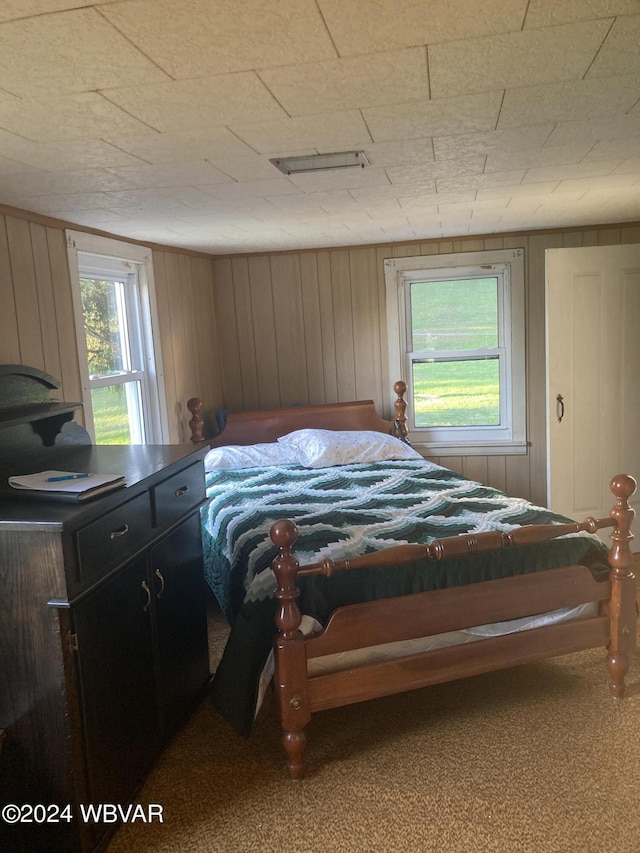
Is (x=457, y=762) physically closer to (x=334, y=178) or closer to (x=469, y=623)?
(x=469, y=623)

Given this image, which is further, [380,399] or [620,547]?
[380,399]

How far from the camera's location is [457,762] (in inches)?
84.2

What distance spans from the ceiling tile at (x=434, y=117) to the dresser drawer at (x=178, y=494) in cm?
129

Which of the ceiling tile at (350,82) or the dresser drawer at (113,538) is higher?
the ceiling tile at (350,82)

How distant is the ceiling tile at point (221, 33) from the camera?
1114mm

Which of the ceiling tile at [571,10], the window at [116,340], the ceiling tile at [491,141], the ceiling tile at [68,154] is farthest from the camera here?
the window at [116,340]

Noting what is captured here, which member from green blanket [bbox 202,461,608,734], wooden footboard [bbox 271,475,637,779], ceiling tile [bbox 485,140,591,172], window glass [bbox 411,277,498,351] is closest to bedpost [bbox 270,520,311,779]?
wooden footboard [bbox 271,475,637,779]

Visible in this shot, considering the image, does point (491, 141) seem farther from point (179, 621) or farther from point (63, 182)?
point (179, 621)

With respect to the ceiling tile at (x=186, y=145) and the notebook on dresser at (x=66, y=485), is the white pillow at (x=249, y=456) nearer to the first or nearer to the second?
the notebook on dresser at (x=66, y=485)

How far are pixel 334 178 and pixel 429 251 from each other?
2232 millimetres

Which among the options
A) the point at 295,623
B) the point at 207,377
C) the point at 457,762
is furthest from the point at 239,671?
the point at 207,377

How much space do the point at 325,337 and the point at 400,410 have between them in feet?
2.45

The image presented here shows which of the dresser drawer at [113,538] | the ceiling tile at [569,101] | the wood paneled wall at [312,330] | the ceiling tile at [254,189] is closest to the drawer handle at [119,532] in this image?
the dresser drawer at [113,538]

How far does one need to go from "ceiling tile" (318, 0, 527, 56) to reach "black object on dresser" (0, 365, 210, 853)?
125cm
